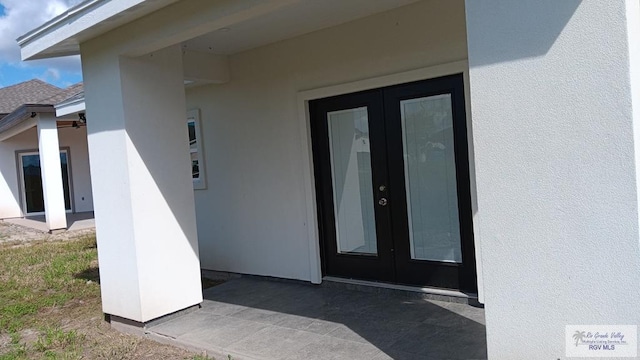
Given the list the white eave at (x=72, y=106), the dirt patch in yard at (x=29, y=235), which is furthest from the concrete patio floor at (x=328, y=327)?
the dirt patch in yard at (x=29, y=235)

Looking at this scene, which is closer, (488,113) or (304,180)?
(488,113)

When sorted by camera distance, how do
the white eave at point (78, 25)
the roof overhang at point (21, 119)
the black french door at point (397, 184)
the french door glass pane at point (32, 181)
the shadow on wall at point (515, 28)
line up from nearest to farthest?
the shadow on wall at point (515, 28)
the white eave at point (78, 25)
the black french door at point (397, 184)
the roof overhang at point (21, 119)
the french door glass pane at point (32, 181)

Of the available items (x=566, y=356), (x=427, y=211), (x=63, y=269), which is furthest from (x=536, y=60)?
(x=63, y=269)

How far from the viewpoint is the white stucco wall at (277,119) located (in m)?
4.93

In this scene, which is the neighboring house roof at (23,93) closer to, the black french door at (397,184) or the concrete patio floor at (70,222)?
the concrete patio floor at (70,222)

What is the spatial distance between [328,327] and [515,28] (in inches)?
121

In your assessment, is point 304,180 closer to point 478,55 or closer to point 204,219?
point 204,219

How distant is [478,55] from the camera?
250cm

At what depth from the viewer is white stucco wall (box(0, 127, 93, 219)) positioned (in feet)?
53.7

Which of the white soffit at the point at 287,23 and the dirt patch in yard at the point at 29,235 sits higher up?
the white soffit at the point at 287,23

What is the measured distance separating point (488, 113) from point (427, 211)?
277 centimetres

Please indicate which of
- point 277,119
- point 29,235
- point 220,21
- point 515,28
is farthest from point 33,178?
point 515,28

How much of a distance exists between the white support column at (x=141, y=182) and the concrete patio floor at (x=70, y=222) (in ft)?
28.4

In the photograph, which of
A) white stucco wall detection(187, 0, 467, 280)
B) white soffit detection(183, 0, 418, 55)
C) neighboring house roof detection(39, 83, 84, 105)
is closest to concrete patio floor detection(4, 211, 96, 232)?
neighboring house roof detection(39, 83, 84, 105)
